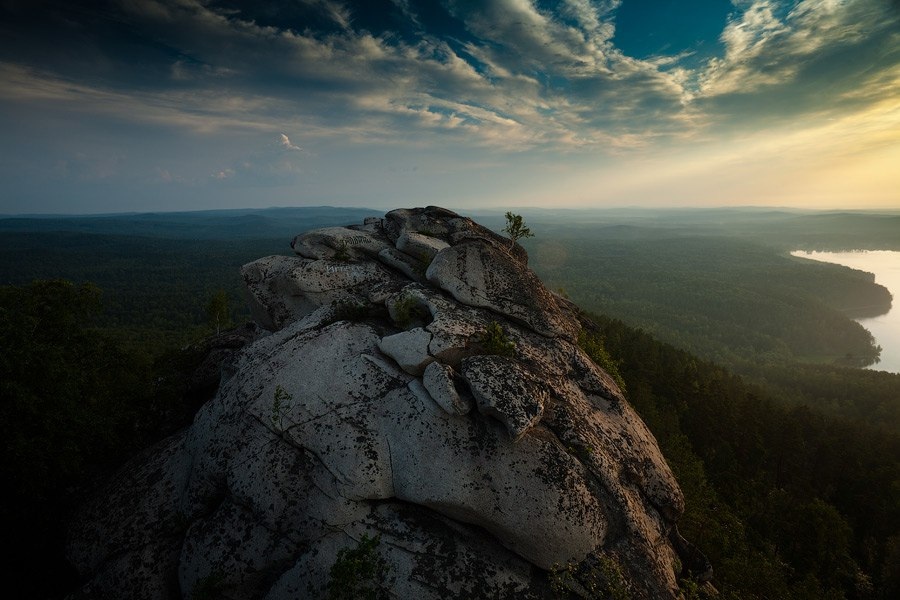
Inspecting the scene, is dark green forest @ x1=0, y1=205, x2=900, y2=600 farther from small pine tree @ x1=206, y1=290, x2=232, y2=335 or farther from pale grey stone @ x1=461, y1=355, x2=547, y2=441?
pale grey stone @ x1=461, y1=355, x2=547, y2=441

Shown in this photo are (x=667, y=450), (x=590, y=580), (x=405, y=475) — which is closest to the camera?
(x=590, y=580)

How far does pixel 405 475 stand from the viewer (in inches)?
448

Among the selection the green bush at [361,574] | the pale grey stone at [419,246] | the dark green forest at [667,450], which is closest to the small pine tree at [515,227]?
the pale grey stone at [419,246]

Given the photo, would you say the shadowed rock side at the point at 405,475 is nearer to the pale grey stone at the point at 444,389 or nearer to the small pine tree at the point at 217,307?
the pale grey stone at the point at 444,389

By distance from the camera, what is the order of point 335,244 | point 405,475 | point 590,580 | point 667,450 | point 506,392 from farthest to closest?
point 667,450 < point 335,244 < point 506,392 < point 405,475 < point 590,580

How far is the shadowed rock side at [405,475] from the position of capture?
428 inches

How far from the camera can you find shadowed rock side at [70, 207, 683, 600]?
35.7ft

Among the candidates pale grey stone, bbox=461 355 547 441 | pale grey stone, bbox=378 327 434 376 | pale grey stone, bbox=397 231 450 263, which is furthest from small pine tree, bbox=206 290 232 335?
pale grey stone, bbox=461 355 547 441

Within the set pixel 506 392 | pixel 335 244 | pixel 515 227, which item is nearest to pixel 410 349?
pixel 506 392

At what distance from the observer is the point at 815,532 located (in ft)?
91.9

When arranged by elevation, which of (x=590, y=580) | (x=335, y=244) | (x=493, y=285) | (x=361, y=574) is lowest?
(x=590, y=580)

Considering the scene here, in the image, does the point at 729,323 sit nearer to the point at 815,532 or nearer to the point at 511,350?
the point at 815,532

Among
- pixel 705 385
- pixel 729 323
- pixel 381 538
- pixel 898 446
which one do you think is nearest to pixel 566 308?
pixel 381 538

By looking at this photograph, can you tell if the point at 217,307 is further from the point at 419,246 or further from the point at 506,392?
the point at 506,392
